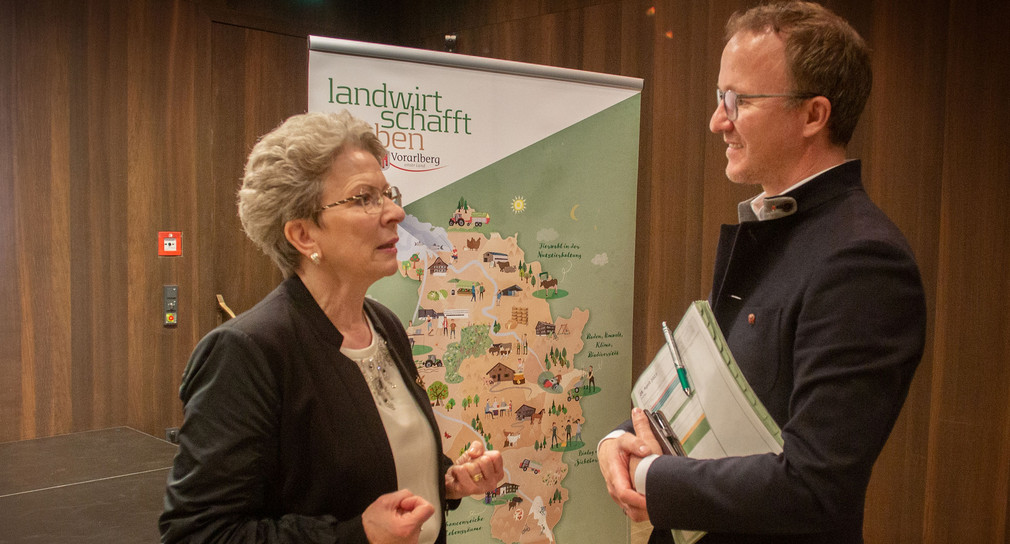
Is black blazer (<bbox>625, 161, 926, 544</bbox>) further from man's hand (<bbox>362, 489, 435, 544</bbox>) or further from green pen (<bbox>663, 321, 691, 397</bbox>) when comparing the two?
man's hand (<bbox>362, 489, 435, 544</bbox>)

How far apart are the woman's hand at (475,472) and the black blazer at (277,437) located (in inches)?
7.9

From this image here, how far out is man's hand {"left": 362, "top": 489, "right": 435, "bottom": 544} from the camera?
118 centimetres

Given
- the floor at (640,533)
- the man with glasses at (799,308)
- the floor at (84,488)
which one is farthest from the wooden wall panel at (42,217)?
the man with glasses at (799,308)

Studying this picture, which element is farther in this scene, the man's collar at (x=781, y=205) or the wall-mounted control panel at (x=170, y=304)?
the wall-mounted control panel at (x=170, y=304)

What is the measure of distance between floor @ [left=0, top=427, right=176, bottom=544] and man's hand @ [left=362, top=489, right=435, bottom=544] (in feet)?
2.28

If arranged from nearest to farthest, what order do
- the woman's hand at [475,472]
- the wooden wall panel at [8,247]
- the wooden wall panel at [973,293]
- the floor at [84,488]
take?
the woman's hand at [475,472], the floor at [84,488], the wooden wall panel at [973,293], the wooden wall panel at [8,247]

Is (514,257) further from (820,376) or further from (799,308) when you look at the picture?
(820,376)

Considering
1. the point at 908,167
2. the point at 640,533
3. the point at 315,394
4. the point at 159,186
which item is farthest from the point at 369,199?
the point at 159,186

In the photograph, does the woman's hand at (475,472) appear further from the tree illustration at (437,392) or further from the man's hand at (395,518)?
the tree illustration at (437,392)

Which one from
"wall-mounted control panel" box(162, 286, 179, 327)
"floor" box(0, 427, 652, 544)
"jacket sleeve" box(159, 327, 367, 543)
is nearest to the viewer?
"jacket sleeve" box(159, 327, 367, 543)

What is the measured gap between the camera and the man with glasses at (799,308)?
3.20 feet

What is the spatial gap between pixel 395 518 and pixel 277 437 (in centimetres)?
24

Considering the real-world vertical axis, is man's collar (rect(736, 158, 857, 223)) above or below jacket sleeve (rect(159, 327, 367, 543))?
above

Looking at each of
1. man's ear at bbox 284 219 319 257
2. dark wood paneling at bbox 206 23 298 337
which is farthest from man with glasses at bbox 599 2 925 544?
dark wood paneling at bbox 206 23 298 337
